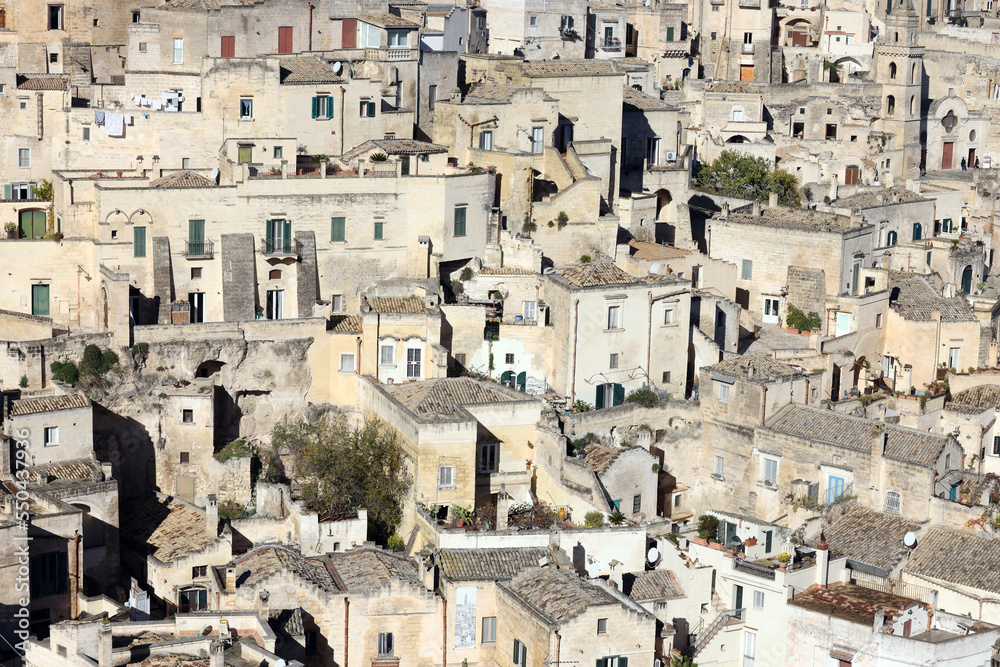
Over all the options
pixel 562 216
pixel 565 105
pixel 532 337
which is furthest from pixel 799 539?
pixel 565 105

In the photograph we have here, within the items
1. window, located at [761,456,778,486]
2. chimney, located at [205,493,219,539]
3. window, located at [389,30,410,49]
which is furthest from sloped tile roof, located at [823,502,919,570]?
window, located at [389,30,410,49]

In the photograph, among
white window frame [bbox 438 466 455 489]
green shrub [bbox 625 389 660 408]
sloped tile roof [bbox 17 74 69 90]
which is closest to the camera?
white window frame [bbox 438 466 455 489]

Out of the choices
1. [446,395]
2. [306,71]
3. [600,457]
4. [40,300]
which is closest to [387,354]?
[446,395]

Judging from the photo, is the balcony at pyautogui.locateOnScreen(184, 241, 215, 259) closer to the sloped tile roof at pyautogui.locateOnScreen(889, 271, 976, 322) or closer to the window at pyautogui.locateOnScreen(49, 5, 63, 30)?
the window at pyautogui.locateOnScreen(49, 5, 63, 30)

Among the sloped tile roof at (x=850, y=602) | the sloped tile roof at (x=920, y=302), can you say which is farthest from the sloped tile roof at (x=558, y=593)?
the sloped tile roof at (x=920, y=302)

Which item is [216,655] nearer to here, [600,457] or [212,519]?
[212,519]

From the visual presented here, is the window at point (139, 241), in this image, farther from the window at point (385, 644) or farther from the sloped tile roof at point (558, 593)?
the sloped tile roof at point (558, 593)
